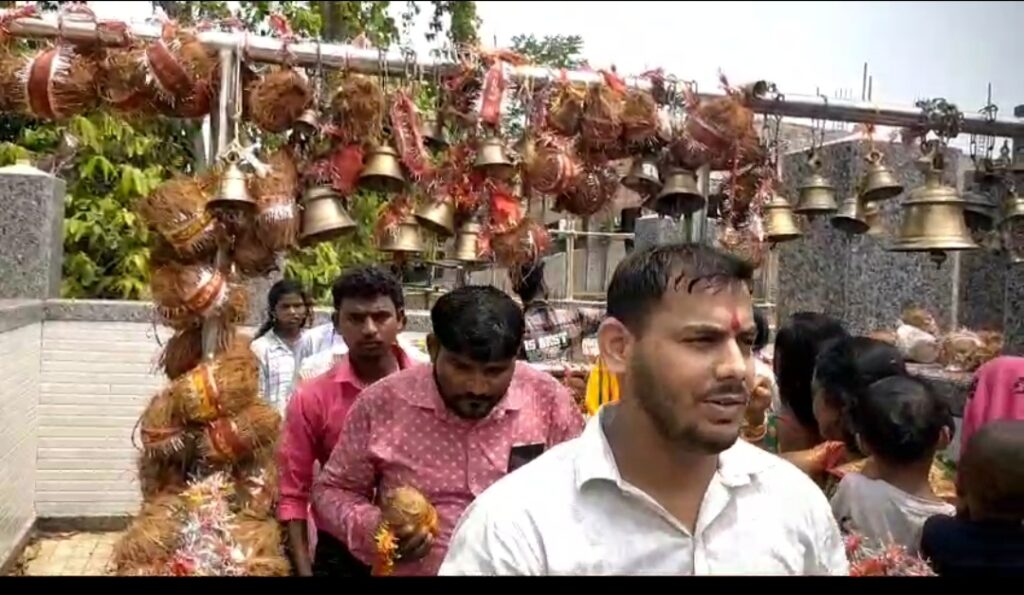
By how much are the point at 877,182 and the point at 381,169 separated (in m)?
1.58

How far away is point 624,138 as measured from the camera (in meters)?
3.14

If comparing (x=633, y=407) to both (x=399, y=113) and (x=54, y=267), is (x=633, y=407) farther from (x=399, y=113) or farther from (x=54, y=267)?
(x=54, y=267)

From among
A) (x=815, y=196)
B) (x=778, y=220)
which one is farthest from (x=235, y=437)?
(x=815, y=196)

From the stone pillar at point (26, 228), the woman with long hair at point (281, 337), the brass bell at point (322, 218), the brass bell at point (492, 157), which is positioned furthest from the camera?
the stone pillar at point (26, 228)

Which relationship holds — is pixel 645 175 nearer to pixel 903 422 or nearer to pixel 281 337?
pixel 903 422

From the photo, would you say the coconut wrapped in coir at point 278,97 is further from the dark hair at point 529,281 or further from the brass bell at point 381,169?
the dark hair at point 529,281

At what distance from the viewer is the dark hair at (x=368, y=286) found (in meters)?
2.96

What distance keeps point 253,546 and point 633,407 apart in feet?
4.44

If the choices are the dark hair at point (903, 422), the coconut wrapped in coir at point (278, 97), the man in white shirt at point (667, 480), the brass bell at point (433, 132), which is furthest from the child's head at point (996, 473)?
the coconut wrapped in coir at point (278, 97)

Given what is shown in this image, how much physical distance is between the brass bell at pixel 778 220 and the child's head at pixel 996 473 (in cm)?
152

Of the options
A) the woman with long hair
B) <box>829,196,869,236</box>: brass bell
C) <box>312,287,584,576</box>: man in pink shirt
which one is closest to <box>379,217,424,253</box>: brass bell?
<box>312,287,584,576</box>: man in pink shirt

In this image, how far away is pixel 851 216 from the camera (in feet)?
11.5

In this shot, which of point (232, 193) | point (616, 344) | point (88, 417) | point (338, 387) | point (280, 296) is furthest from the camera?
point (88, 417)
